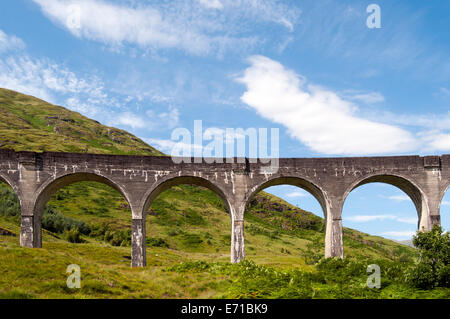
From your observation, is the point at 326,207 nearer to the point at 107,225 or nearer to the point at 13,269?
the point at 13,269

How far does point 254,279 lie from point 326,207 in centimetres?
1014

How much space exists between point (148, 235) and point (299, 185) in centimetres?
3168

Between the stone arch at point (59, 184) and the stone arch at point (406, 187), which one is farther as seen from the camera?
the stone arch at point (406, 187)

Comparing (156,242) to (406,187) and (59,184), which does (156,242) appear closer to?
(59,184)

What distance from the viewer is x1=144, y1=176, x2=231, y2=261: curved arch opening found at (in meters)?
46.4

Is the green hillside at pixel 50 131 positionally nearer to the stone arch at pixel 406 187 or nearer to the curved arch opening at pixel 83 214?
the curved arch opening at pixel 83 214

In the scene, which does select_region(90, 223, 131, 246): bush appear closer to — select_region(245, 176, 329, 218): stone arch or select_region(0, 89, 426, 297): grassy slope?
select_region(0, 89, 426, 297): grassy slope

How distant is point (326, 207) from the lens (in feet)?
78.0

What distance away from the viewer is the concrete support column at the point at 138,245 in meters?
21.8

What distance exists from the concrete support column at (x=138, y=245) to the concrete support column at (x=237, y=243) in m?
6.24

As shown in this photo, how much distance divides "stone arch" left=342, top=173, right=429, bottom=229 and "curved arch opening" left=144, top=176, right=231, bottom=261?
56.9 ft

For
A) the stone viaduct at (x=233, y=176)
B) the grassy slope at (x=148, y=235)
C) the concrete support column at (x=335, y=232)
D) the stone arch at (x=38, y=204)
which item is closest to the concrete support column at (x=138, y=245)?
the stone viaduct at (x=233, y=176)

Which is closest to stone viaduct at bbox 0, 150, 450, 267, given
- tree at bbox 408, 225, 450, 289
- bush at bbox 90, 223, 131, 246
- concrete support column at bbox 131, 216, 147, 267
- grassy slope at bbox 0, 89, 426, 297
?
concrete support column at bbox 131, 216, 147, 267
